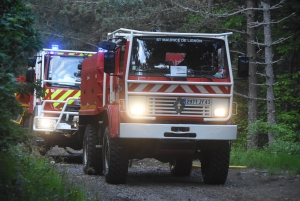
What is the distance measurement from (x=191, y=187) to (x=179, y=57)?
236 centimetres

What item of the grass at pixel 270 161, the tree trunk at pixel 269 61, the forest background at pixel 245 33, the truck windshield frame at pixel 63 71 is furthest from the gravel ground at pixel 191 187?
the tree trunk at pixel 269 61

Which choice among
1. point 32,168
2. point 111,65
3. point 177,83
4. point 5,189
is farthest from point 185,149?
point 5,189

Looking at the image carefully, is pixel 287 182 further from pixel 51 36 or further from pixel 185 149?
pixel 51 36

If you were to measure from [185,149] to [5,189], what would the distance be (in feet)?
14.7

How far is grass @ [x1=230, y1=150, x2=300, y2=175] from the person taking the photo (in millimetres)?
13741

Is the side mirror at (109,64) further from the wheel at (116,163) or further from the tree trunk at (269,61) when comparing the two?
the tree trunk at (269,61)

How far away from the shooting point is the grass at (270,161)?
541 inches

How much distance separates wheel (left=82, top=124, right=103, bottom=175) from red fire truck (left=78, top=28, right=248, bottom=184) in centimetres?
110

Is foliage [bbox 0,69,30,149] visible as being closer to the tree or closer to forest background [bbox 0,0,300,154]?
the tree

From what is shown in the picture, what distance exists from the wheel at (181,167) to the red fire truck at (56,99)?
3.62 m

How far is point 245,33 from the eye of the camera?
878 inches

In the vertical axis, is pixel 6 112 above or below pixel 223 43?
below

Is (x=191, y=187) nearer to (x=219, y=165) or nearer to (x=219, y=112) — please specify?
(x=219, y=165)

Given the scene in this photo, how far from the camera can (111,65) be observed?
11609mm
